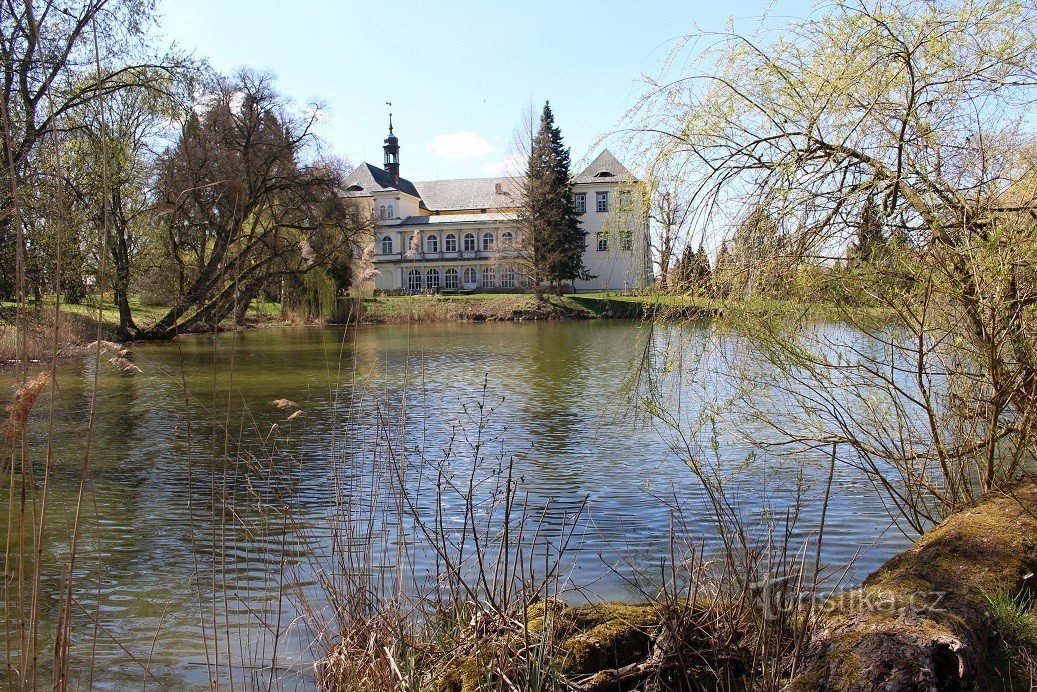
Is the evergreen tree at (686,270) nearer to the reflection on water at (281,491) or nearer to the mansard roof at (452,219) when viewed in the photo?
the reflection on water at (281,491)

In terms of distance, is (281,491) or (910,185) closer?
(910,185)

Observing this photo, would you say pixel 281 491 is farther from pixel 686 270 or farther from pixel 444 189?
pixel 444 189

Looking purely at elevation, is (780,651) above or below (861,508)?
above

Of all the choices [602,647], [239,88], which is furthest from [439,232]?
[602,647]

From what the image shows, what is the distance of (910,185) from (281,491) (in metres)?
6.07

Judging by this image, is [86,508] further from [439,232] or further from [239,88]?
[439,232]

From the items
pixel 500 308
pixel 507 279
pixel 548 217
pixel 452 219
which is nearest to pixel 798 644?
pixel 500 308

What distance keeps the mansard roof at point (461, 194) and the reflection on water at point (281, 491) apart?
6016 cm

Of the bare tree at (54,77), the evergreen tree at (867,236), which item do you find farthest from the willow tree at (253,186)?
the evergreen tree at (867,236)

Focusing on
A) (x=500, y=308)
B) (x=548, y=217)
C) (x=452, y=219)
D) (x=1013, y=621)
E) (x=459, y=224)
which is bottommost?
(x=1013, y=621)

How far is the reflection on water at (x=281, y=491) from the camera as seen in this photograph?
4543 millimetres

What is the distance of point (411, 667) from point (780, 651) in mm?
1279

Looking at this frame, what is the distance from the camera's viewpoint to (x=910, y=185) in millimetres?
4707

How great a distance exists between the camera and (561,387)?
16266 mm
